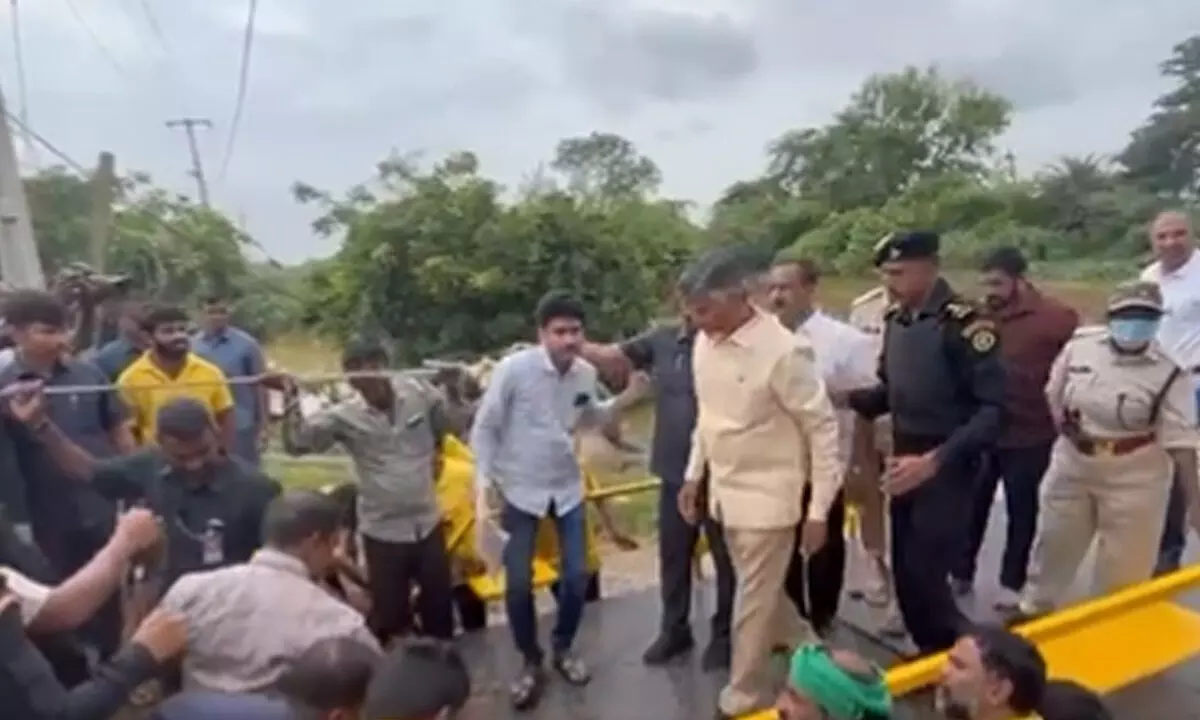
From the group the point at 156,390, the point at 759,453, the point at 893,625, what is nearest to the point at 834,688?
the point at 759,453

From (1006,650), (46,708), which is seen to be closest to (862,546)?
(1006,650)

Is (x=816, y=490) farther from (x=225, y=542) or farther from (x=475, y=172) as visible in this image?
(x=475, y=172)

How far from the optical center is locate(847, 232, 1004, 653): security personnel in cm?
509

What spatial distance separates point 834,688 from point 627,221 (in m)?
14.9

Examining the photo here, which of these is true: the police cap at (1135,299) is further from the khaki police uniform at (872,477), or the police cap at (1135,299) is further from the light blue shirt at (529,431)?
the light blue shirt at (529,431)

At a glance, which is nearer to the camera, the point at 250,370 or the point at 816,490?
the point at 816,490

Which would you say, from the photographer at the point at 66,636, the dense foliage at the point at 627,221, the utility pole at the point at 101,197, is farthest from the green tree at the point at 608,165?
the photographer at the point at 66,636

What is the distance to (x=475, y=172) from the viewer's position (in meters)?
16.8

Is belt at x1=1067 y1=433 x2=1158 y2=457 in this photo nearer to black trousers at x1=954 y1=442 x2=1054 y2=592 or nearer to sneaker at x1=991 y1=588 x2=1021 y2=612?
black trousers at x1=954 y1=442 x2=1054 y2=592

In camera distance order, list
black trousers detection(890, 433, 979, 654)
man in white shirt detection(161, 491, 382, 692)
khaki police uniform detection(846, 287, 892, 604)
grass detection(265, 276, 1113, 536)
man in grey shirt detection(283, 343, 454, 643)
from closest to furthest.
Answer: man in white shirt detection(161, 491, 382, 692), black trousers detection(890, 433, 979, 654), man in grey shirt detection(283, 343, 454, 643), khaki police uniform detection(846, 287, 892, 604), grass detection(265, 276, 1113, 536)

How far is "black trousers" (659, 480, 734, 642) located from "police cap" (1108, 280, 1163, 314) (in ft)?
5.64

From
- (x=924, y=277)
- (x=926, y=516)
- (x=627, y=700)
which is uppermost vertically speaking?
(x=924, y=277)

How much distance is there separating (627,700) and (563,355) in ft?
4.21

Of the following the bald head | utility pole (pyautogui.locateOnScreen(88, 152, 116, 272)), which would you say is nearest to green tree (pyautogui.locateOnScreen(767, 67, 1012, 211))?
utility pole (pyautogui.locateOnScreen(88, 152, 116, 272))
